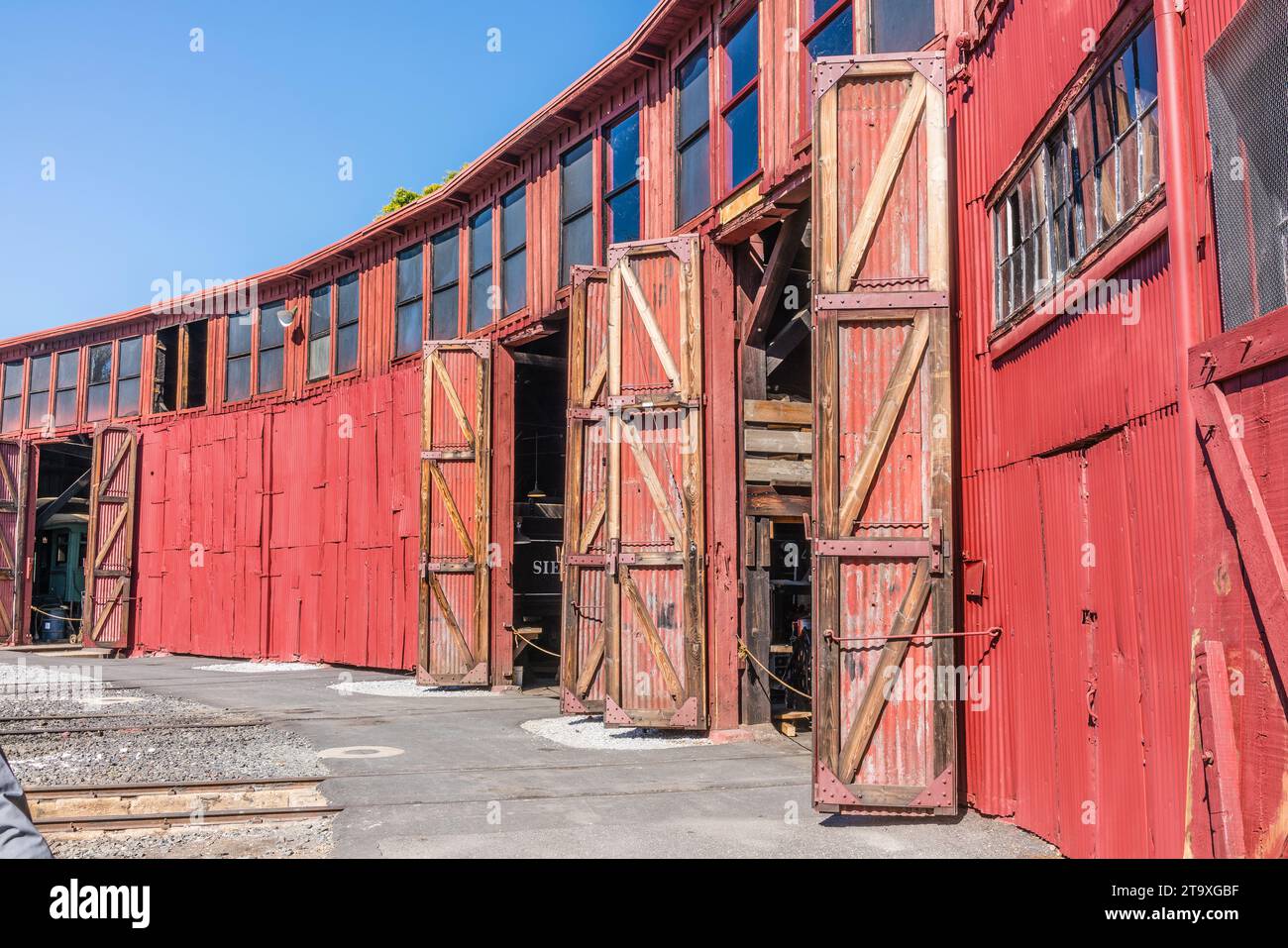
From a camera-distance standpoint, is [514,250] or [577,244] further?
[514,250]

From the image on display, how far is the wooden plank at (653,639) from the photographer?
43.1ft

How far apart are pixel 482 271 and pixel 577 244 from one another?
12.2 ft

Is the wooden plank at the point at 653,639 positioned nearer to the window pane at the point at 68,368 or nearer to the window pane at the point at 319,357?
the window pane at the point at 319,357

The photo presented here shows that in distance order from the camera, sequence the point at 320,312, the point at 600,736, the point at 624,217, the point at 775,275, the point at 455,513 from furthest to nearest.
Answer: the point at 320,312
the point at 455,513
the point at 624,217
the point at 600,736
the point at 775,275

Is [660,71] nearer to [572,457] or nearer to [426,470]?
[572,457]

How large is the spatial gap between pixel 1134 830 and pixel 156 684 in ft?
62.9

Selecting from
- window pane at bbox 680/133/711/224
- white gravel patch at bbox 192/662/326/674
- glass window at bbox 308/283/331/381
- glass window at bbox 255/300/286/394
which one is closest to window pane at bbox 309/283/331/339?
glass window at bbox 308/283/331/381

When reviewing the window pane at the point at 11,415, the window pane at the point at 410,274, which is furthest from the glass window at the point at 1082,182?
the window pane at the point at 11,415

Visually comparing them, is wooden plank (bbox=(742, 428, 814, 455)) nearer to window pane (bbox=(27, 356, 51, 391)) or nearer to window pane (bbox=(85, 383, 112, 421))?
window pane (bbox=(85, 383, 112, 421))

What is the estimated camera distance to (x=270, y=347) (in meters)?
27.5

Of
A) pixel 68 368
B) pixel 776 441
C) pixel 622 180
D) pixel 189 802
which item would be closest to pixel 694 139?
pixel 622 180

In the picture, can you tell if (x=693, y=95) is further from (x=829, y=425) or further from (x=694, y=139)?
(x=829, y=425)

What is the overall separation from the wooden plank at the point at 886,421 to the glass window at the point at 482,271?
42.0 ft

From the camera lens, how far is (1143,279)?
5.67 meters
